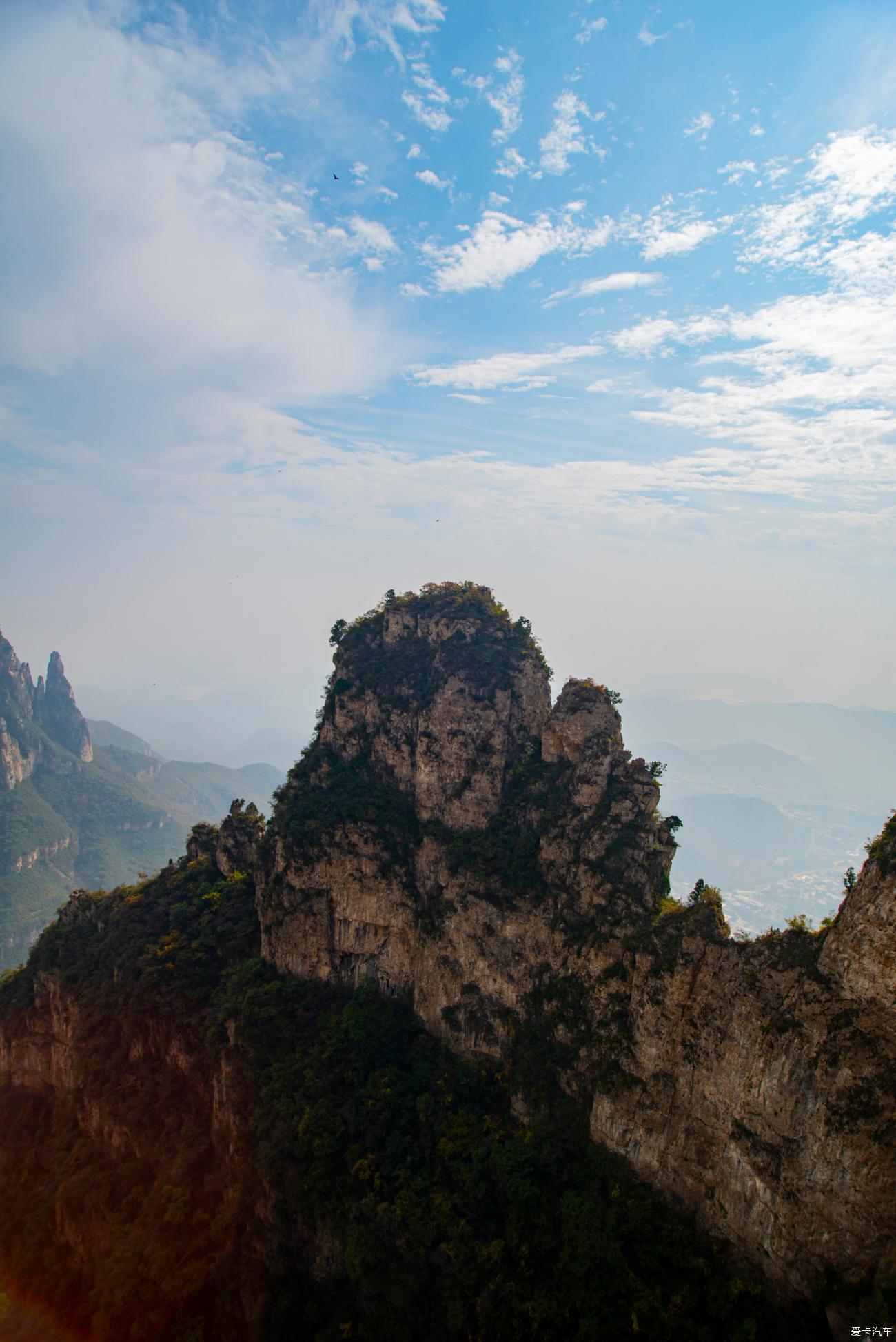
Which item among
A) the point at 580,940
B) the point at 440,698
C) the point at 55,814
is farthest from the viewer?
the point at 55,814

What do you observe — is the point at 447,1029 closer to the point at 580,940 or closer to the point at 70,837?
the point at 580,940

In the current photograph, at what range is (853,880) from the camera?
2342cm

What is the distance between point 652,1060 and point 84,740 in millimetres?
174781

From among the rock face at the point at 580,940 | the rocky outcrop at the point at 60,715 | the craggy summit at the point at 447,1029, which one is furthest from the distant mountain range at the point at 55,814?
the rock face at the point at 580,940

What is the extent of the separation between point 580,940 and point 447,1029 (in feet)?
36.5

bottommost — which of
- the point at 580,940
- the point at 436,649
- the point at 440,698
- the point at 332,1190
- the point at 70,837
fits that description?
the point at 70,837

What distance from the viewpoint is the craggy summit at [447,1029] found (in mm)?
22000

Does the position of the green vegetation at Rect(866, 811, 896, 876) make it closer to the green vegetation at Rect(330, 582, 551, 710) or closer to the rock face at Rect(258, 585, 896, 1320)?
the rock face at Rect(258, 585, 896, 1320)

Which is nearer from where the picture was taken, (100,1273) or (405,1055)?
(100,1273)

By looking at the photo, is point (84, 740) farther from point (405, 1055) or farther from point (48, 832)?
point (405, 1055)

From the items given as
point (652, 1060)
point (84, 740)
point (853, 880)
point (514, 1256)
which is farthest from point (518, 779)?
point (84, 740)

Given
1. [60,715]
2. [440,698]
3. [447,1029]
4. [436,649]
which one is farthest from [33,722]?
[447,1029]

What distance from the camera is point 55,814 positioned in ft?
462

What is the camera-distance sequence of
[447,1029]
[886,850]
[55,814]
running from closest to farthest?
1. [886,850]
2. [447,1029]
3. [55,814]
